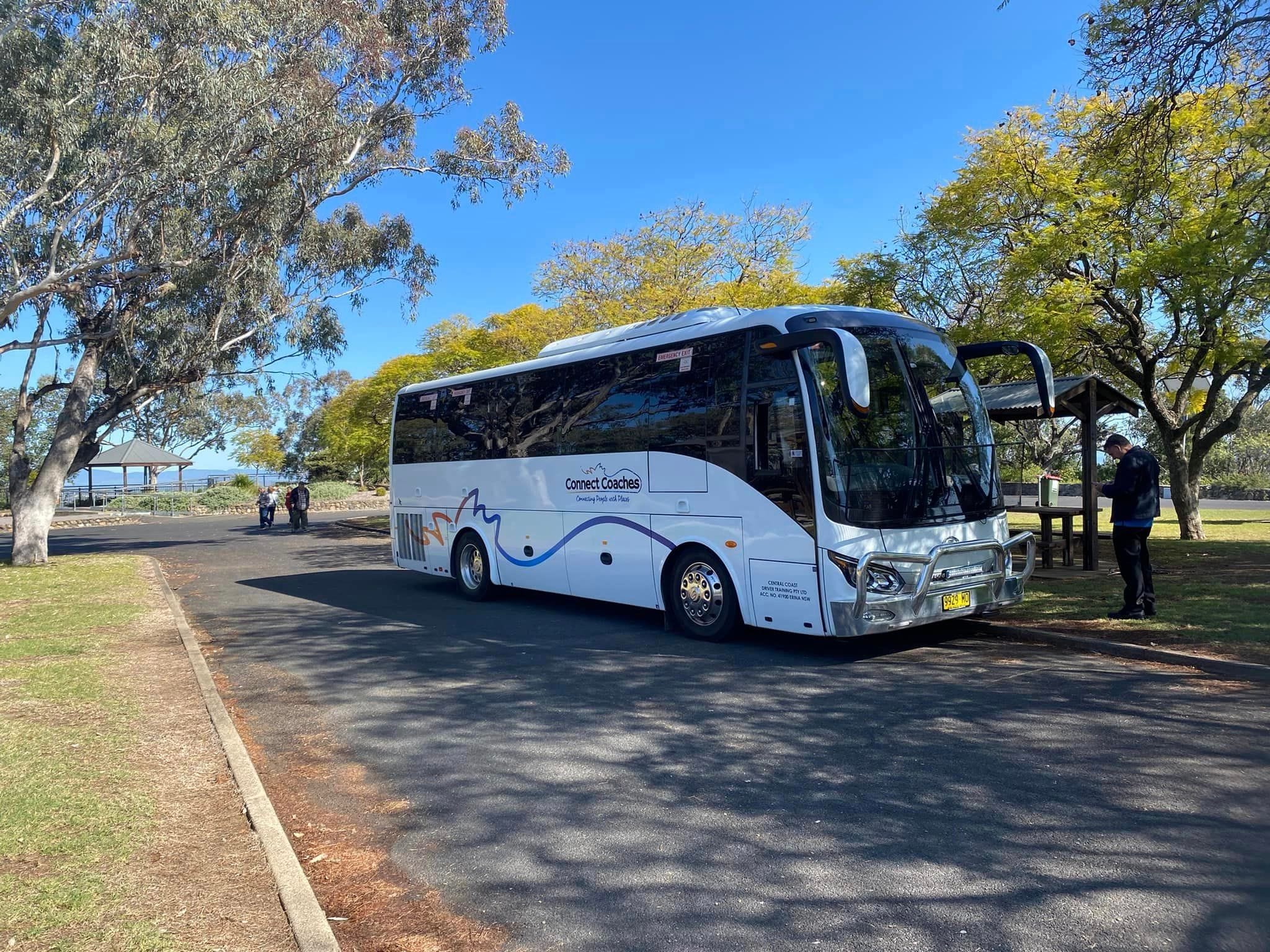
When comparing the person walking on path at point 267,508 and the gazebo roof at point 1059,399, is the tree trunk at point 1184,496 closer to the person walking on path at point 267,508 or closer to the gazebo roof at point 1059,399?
the gazebo roof at point 1059,399

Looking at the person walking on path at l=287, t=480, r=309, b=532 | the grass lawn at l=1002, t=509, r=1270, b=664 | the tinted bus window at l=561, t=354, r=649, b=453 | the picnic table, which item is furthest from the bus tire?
the person walking on path at l=287, t=480, r=309, b=532

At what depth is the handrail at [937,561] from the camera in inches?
315

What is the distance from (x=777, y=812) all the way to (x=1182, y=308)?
12.8 meters

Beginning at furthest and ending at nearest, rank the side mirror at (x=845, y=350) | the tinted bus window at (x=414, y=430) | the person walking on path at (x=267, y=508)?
the person walking on path at (x=267, y=508), the tinted bus window at (x=414, y=430), the side mirror at (x=845, y=350)

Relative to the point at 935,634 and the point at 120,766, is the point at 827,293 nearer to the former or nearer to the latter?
the point at 935,634

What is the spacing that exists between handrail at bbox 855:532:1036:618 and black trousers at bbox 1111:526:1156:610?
89 cm

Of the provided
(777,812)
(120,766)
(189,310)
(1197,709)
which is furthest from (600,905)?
(189,310)

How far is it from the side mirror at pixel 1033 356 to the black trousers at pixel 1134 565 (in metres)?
1.46

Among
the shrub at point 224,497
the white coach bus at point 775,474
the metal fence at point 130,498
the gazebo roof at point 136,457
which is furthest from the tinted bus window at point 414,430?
the gazebo roof at point 136,457

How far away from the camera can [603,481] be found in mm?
10977

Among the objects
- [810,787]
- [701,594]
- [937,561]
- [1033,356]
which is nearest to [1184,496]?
[1033,356]

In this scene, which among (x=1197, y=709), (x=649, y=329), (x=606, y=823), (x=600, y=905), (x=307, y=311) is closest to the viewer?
(x=600, y=905)

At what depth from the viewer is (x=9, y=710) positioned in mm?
6773

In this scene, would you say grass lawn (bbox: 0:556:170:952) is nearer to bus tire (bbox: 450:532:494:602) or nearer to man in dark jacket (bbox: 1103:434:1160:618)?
bus tire (bbox: 450:532:494:602)
